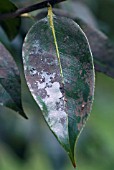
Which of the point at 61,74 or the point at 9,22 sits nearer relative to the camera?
the point at 61,74

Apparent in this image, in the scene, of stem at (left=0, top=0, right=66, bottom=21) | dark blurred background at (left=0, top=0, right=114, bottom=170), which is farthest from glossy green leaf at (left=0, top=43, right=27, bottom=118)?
dark blurred background at (left=0, top=0, right=114, bottom=170)

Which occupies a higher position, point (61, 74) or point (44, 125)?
point (61, 74)

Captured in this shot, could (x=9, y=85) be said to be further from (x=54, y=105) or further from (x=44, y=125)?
(x=44, y=125)

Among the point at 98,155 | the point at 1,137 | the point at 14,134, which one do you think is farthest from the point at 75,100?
the point at 98,155

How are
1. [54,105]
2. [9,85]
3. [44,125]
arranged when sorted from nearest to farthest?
[54,105]
[9,85]
[44,125]

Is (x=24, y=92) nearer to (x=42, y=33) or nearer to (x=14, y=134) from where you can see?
(x=14, y=134)

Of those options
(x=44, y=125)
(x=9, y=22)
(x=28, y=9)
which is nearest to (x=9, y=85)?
(x=28, y=9)
